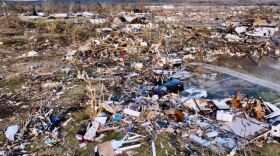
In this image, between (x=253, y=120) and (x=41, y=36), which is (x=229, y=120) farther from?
(x=41, y=36)

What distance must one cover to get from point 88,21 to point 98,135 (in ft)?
54.2

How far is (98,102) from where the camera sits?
10.4 meters

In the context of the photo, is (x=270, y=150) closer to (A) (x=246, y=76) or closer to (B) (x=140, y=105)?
(B) (x=140, y=105)

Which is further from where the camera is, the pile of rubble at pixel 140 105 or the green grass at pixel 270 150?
the pile of rubble at pixel 140 105

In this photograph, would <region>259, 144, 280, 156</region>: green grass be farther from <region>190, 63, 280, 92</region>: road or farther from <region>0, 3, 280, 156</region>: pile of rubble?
<region>190, 63, 280, 92</region>: road

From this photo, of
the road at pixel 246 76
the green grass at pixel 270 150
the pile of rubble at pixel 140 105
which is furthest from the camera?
the road at pixel 246 76

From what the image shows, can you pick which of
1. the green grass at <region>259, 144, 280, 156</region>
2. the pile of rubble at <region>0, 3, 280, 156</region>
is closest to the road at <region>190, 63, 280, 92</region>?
the pile of rubble at <region>0, 3, 280, 156</region>

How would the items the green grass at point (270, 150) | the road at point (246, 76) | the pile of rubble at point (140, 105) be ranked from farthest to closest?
1. the road at point (246, 76)
2. the pile of rubble at point (140, 105)
3. the green grass at point (270, 150)

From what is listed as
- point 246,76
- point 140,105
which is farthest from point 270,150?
point 246,76

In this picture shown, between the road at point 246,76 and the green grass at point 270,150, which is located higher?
the road at point 246,76

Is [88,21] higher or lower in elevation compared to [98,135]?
higher

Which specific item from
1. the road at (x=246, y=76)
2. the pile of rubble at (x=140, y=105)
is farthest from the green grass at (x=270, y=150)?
the road at (x=246, y=76)

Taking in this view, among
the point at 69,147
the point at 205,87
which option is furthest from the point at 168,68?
the point at 69,147

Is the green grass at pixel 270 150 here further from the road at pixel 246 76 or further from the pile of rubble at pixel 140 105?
the road at pixel 246 76
